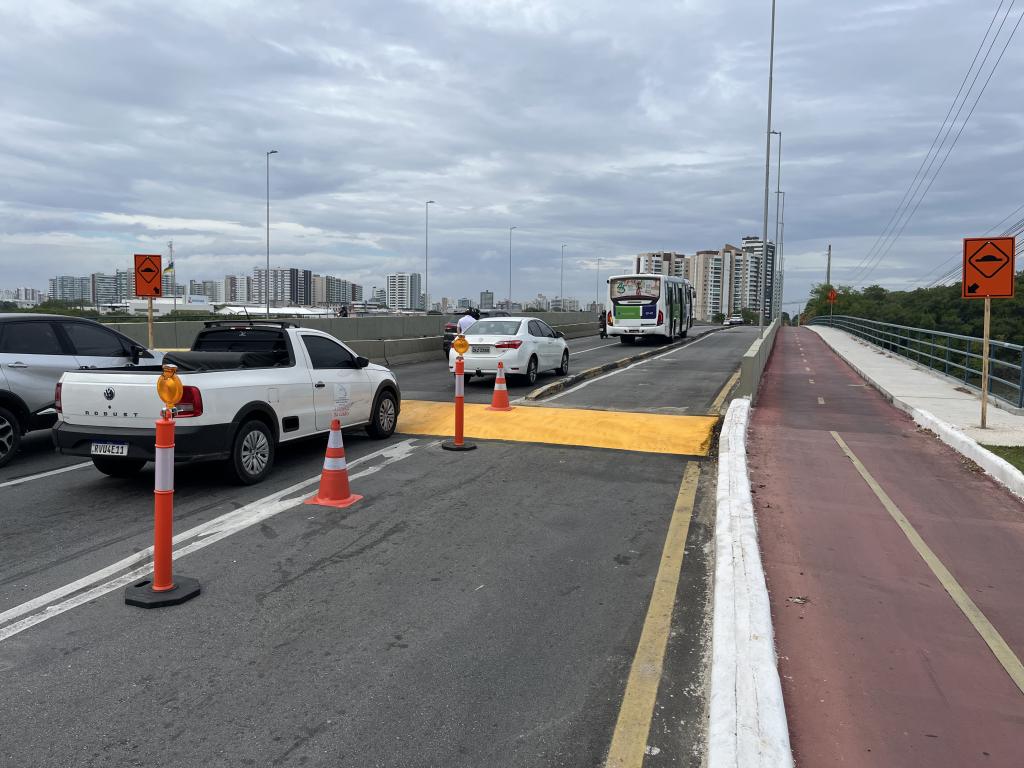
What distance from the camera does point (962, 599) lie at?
4.97 meters

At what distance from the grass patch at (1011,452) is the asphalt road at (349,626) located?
3.62 metres

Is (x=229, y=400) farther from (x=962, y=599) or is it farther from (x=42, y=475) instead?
(x=962, y=599)

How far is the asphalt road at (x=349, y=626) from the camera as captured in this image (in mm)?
3322

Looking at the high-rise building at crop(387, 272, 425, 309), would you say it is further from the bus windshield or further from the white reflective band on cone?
the white reflective band on cone

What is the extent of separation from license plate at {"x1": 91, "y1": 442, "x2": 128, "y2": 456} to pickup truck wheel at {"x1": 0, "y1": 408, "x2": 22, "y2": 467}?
2.31m

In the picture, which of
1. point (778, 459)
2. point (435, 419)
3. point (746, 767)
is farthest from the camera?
point (435, 419)

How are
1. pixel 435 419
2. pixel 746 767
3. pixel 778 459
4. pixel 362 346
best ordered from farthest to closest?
pixel 362 346, pixel 435 419, pixel 778 459, pixel 746 767

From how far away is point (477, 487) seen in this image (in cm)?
788

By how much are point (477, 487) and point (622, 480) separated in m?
1.60

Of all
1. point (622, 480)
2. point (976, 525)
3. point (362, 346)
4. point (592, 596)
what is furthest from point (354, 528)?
point (362, 346)

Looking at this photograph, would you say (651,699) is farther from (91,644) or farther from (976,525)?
(976,525)

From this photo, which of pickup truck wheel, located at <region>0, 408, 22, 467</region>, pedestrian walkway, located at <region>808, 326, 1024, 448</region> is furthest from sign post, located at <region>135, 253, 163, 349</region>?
pedestrian walkway, located at <region>808, 326, 1024, 448</region>

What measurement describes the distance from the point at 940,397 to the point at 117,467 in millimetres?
14321

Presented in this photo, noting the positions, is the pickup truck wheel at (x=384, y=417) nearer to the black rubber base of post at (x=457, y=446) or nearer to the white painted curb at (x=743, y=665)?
the black rubber base of post at (x=457, y=446)
